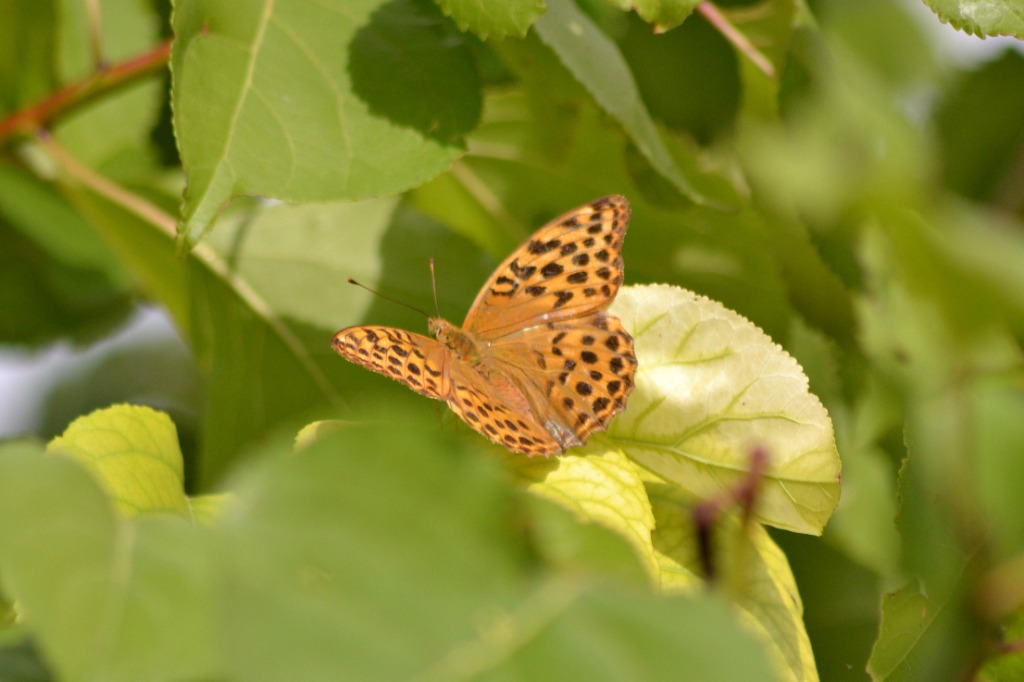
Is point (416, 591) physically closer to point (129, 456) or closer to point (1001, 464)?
point (1001, 464)

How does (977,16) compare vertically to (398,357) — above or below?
above

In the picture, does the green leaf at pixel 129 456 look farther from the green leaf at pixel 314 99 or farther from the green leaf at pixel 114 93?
the green leaf at pixel 114 93

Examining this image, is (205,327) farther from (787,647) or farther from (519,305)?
(787,647)

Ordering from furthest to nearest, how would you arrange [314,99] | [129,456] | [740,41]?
[740,41] → [314,99] → [129,456]

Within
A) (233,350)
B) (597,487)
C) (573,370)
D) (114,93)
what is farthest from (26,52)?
(597,487)

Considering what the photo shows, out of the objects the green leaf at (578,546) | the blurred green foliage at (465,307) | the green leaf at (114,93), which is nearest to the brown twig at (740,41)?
the blurred green foliage at (465,307)

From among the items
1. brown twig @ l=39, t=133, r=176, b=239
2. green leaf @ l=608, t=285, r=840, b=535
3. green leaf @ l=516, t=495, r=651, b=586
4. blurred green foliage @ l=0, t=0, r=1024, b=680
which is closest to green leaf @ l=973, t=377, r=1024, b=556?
blurred green foliage @ l=0, t=0, r=1024, b=680
